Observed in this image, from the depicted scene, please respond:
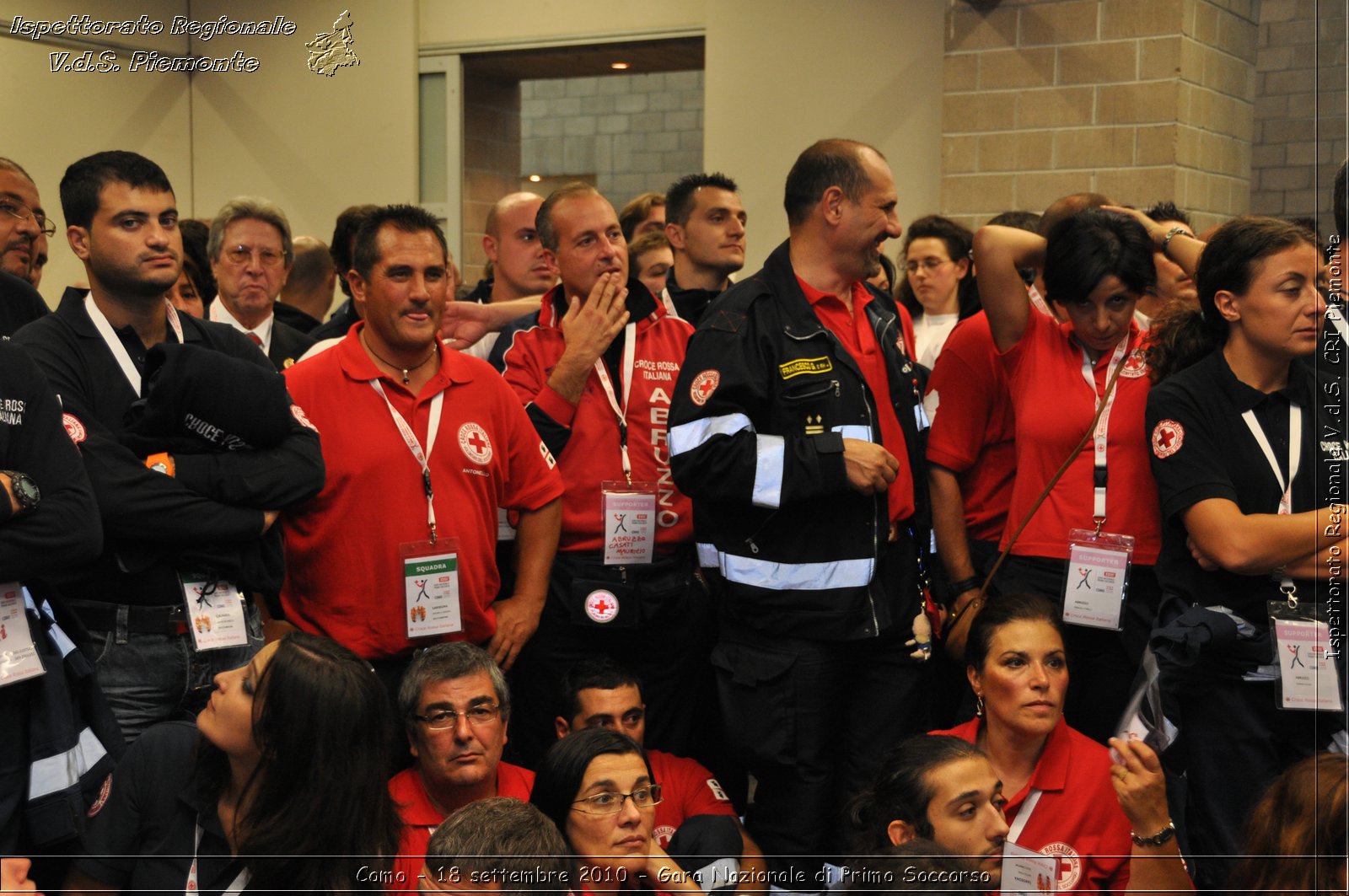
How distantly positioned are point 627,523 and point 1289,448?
162 cm

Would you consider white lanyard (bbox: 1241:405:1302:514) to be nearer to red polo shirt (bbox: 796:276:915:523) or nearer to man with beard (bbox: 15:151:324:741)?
red polo shirt (bbox: 796:276:915:523)

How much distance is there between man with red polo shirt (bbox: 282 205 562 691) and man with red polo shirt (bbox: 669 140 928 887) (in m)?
0.47

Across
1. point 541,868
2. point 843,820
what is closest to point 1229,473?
point 843,820

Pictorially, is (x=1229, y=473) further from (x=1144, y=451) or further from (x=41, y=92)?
(x=41, y=92)

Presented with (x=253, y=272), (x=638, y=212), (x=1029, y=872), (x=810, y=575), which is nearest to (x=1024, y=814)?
(x=1029, y=872)

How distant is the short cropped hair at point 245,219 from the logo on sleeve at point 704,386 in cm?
215

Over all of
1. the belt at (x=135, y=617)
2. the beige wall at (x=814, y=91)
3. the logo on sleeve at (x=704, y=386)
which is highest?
the beige wall at (x=814, y=91)

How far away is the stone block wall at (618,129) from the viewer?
11516 mm

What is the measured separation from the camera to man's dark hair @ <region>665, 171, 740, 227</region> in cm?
466

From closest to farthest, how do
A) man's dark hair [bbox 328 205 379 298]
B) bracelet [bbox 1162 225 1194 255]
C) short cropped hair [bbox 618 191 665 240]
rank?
bracelet [bbox 1162 225 1194 255], man's dark hair [bbox 328 205 379 298], short cropped hair [bbox 618 191 665 240]

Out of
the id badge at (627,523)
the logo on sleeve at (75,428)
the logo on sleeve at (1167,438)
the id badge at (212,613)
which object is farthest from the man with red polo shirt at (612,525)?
the logo on sleeve at (1167,438)

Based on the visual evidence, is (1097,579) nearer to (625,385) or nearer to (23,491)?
(625,385)

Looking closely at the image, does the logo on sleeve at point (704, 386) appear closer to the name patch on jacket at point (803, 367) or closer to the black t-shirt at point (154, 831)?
the name patch on jacket at point (803, 367)

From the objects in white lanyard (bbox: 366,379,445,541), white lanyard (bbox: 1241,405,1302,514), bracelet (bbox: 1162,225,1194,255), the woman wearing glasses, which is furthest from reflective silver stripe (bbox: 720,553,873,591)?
bracelet (bbox: 1162,225,1194,255)
